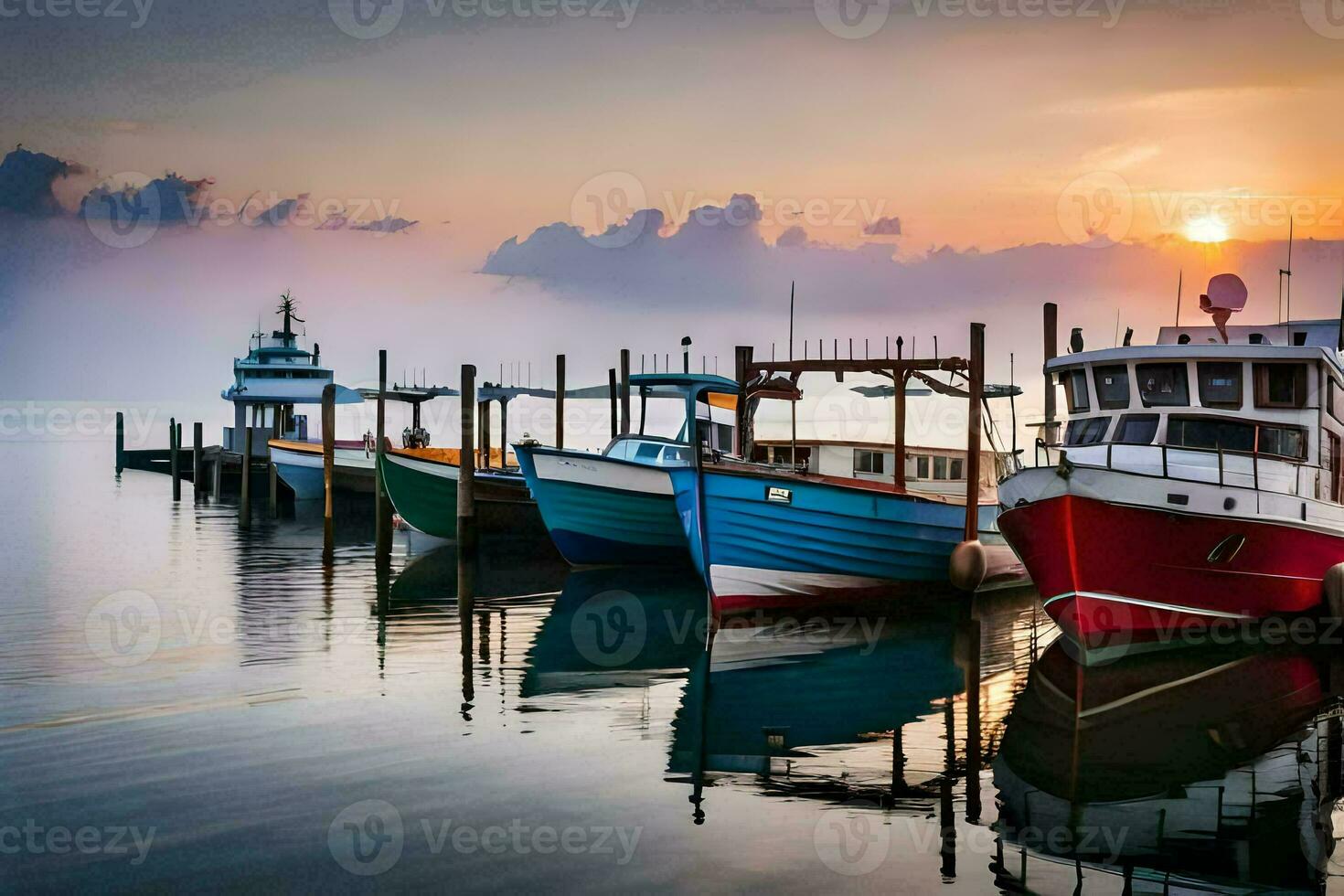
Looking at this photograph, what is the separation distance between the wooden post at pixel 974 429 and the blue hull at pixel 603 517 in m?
6.79

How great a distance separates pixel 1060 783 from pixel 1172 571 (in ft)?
20.9

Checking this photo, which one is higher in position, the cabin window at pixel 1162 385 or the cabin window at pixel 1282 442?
the cabin window at pixel 1162 385

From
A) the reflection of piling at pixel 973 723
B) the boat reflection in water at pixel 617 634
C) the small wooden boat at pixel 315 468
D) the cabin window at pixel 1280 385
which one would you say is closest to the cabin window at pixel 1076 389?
the cabin window at pixel 1280 385

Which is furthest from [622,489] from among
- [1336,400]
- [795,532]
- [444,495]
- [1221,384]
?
[1336,400]

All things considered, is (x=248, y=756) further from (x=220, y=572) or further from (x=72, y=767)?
(x=220, y=572)

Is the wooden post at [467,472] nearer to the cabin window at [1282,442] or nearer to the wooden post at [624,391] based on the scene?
the wooden post at [624,391]

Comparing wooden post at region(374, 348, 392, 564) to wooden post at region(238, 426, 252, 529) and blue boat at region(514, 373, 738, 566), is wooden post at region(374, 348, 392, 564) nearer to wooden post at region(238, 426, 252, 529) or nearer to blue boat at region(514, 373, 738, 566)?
blue boat at region(514, 373, 738, 566)

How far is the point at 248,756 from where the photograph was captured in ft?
35.7

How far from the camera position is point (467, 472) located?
26.9 meters

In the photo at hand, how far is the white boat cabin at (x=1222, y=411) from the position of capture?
55.7 ft

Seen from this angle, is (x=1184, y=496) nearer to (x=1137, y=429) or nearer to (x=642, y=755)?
(x=1137, y=429)

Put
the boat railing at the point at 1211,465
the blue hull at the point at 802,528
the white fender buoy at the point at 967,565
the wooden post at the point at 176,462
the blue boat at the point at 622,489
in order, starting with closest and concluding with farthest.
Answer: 1. the boat railing at the point at 1211,465
2. the blue hull at the point at 802,528
3. the white fender buoy at the point at 967,565
4. the blue boat at the point at 622,489
5. the wooden post at the point at 176,462

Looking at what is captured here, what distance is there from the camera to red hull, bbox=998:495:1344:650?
51.4 feet

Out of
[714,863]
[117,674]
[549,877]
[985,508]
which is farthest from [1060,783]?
[985,508]
